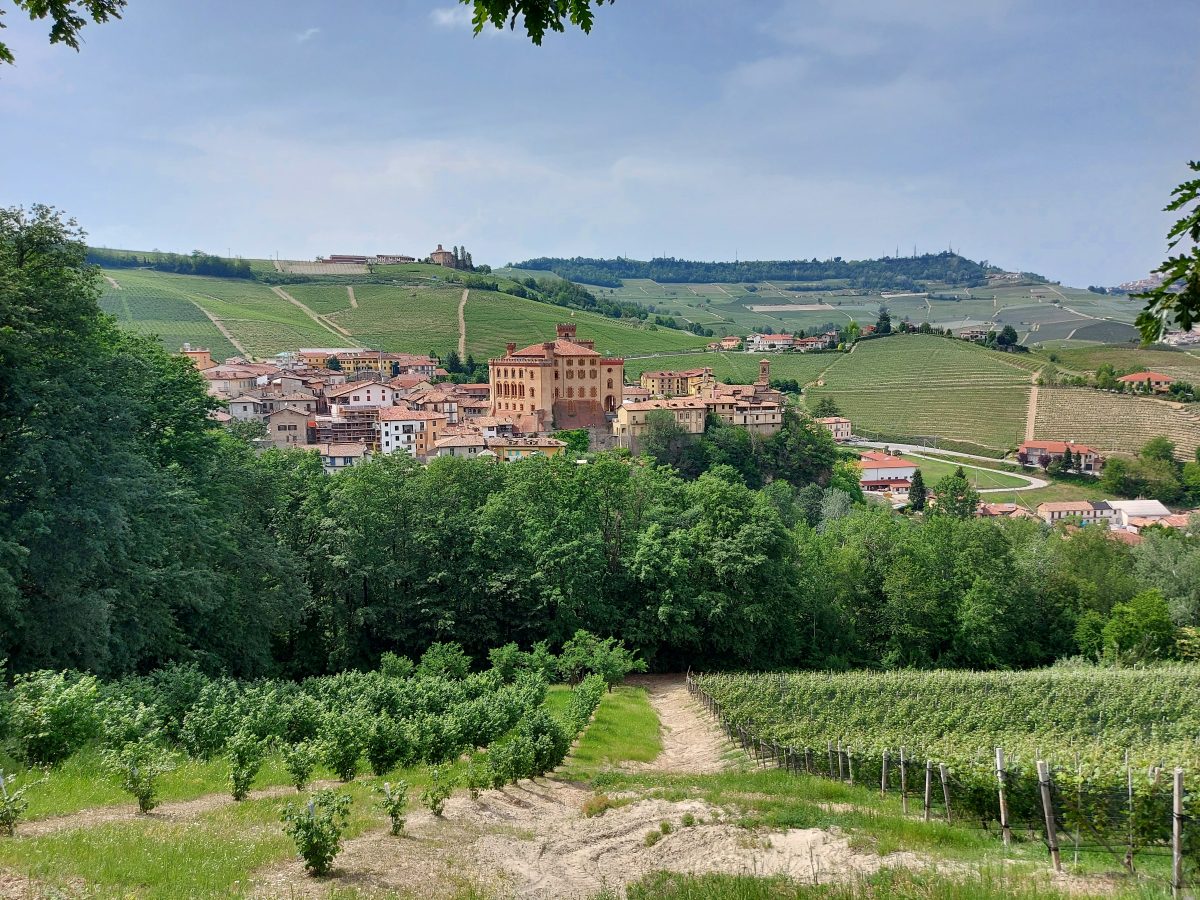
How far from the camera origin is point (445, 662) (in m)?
25.1

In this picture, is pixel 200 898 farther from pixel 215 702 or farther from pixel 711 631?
pixel 711 631

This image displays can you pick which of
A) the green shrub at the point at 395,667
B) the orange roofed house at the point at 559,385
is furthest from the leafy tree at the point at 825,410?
the green shrub at the point at 395,667

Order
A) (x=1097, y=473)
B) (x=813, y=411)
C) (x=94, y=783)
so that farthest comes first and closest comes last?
(x=813, y=411) → (x=1097, y=473) → (x=94, y=783)

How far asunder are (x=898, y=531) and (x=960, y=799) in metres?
27.8

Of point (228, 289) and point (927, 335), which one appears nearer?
point (927, 335)

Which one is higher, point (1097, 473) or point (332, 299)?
point (332, 299)

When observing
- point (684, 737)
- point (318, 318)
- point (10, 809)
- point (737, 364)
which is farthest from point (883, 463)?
point (318, 318)

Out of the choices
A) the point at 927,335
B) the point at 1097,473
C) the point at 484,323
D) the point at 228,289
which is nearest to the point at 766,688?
the point at 1097,473

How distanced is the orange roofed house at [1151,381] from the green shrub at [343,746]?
376 ft

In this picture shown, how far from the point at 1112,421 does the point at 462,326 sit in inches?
3529

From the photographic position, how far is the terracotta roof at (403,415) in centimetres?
8056

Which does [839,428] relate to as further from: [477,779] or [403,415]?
[477,779]

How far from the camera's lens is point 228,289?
149000 millimetres

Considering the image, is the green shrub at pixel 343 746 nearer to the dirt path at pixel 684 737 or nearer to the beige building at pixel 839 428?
the dirt path at pixel 684 737
